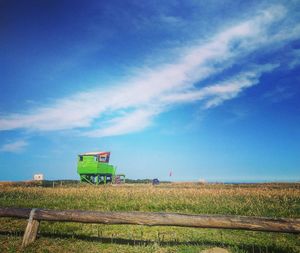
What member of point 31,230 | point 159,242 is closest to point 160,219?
point 159,242

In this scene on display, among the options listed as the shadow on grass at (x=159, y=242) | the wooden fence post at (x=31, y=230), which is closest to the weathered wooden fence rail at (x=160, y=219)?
the wooden fence post at (x=31, y=230)

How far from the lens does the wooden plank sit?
265 inches

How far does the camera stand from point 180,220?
734 centimetres

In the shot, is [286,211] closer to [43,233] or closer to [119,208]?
[119,208]

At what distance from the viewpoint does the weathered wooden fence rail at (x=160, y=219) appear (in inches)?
266

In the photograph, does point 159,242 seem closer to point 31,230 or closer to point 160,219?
point 160,219

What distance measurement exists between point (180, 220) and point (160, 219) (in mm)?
490

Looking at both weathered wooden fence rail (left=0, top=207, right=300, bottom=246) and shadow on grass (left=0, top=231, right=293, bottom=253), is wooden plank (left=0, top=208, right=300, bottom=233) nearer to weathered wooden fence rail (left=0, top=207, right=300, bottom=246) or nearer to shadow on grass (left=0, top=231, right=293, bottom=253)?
weathered wooden fence rail (left=0, top=207, right=300, bottom=246)

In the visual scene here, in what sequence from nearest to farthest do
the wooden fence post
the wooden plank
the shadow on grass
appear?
the wooden plank
the shadow on grass
the wooden fence post

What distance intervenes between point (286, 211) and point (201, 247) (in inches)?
261

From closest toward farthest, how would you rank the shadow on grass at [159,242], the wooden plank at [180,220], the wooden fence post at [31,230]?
the wooden plank at [180,220]
the shadow on grass at [159,242]
the wooden fence post at [31,230]

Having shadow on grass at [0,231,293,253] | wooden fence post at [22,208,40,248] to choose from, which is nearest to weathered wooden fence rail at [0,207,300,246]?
wooden fence post at [22,208,40,248]

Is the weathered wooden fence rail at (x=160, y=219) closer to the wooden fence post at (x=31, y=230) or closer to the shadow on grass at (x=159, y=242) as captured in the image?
the wooden fence post at (x=31, y=230)

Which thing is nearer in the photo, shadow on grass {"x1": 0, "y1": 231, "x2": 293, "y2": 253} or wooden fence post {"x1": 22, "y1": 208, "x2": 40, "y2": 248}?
shadow on grass {"x1": 0, "y1": 231, "x2": 293, "y2": 253}
